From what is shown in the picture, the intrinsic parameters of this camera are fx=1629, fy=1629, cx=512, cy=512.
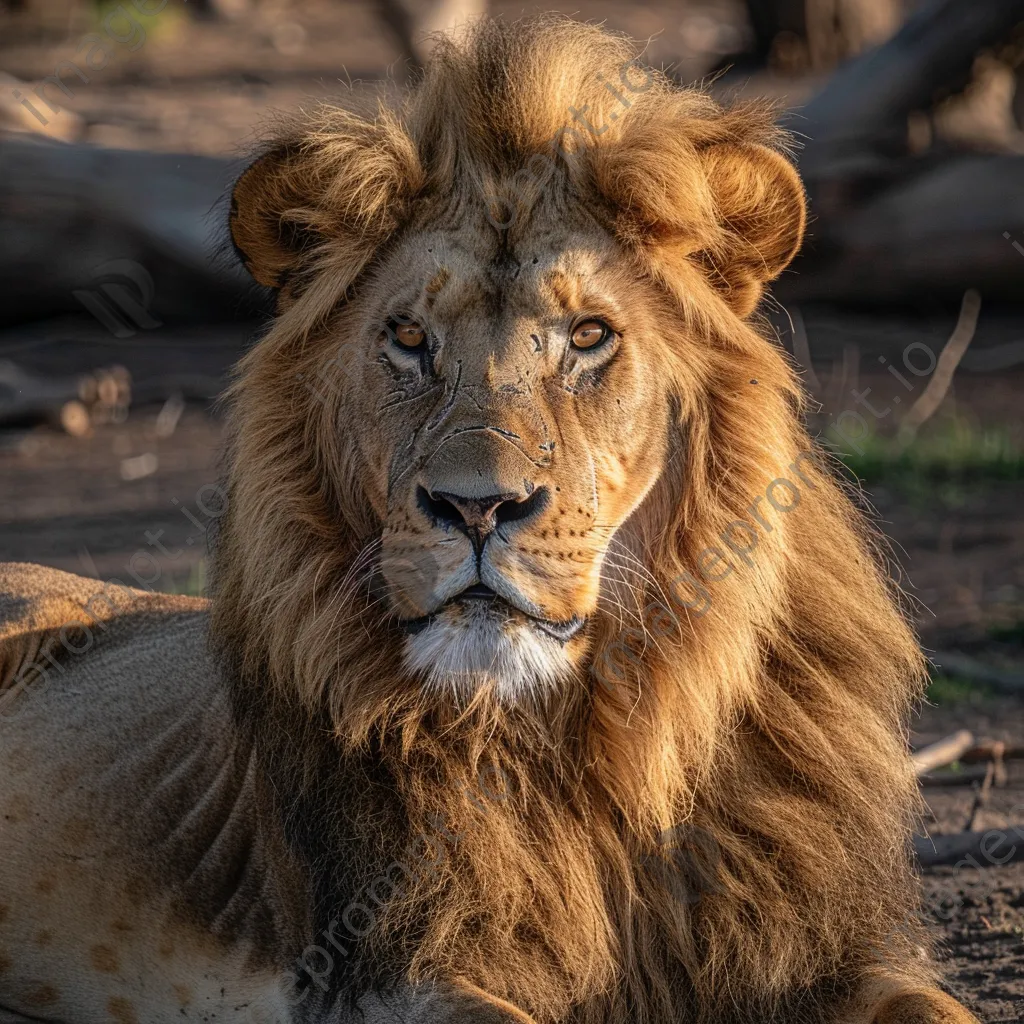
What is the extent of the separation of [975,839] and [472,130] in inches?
100

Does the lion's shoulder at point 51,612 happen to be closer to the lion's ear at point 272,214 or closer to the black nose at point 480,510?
the lion's ear at point 272,214

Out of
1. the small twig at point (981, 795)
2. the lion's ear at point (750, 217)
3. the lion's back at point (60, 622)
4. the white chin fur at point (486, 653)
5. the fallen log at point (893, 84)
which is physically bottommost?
the small twig at point (981, 795)

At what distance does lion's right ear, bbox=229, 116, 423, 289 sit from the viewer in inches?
126

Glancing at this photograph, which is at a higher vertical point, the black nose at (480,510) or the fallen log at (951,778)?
the black nose at (480,510)

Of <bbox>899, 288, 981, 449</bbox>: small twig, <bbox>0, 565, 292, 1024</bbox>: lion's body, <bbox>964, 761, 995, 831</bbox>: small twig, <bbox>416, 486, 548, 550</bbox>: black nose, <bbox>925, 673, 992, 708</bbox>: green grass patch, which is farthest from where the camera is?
<bbox>899, 288, 981, 449</bbox>: small twig

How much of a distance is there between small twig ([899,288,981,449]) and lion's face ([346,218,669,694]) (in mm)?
6316

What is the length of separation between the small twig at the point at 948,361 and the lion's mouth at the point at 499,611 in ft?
21.3

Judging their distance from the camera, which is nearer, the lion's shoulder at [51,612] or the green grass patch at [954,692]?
the lion's shoulder at [51,612]

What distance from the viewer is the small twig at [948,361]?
9195 mm

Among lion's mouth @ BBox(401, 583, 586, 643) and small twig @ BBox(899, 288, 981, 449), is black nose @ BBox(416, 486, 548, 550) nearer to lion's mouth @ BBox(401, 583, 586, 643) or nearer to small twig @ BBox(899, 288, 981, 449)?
lion's mouth @ BBox(401, 583, 586, 643)

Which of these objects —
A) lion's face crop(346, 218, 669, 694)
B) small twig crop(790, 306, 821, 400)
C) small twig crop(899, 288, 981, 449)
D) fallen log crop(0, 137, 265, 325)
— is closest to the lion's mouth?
lion's face crop(346, 218, 669, 694)

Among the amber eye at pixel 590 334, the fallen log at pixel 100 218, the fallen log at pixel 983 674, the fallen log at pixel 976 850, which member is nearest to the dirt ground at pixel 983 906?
the fallen log at pixel 976 850

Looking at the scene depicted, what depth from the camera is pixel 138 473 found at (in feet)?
29.5

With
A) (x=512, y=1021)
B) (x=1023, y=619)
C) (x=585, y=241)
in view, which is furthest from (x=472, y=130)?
(x=1023, y=619)
